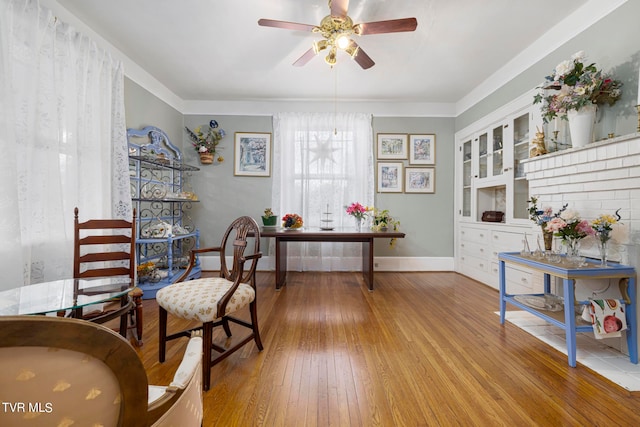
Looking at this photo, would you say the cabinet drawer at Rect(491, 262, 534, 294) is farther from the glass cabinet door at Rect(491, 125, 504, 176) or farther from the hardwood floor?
the glass cabinet door at Rect(491, 125, 504, 176)

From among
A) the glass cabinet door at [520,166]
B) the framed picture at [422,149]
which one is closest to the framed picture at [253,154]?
the framed picture at [422,149]

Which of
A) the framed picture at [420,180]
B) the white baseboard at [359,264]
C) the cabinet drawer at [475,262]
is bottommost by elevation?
the white baseboard at [359,264]

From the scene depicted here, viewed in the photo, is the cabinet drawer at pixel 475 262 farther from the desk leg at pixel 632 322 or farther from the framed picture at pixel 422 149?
the desk leg at pixel 632 322

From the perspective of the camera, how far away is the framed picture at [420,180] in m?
4.33

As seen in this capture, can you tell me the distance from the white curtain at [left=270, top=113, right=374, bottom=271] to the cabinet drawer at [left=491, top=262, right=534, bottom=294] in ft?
6.63

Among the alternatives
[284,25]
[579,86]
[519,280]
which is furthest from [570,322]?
[284,25]

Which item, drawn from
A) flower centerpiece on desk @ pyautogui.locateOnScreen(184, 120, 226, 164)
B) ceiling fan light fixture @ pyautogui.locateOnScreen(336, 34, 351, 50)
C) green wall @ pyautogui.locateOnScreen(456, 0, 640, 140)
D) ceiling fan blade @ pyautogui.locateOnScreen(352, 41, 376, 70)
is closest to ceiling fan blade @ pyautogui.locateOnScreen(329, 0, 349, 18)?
ceiling fan light fixture @ pyautogui.locateOnScreen(336, 34, 351, 50)

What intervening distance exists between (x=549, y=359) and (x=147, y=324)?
129 inches

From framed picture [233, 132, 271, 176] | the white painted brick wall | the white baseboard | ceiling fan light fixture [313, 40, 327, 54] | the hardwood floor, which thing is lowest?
the hardwood floor

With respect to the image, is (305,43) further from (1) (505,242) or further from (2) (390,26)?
(1) (505,242)

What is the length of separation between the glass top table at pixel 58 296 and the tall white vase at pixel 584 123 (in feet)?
11.5

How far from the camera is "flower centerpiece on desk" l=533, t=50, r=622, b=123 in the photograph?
78.1 inches

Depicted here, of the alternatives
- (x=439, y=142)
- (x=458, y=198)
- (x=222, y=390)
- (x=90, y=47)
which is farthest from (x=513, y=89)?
(x=90, y=47)

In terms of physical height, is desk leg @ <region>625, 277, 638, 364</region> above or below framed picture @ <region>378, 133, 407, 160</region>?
below
